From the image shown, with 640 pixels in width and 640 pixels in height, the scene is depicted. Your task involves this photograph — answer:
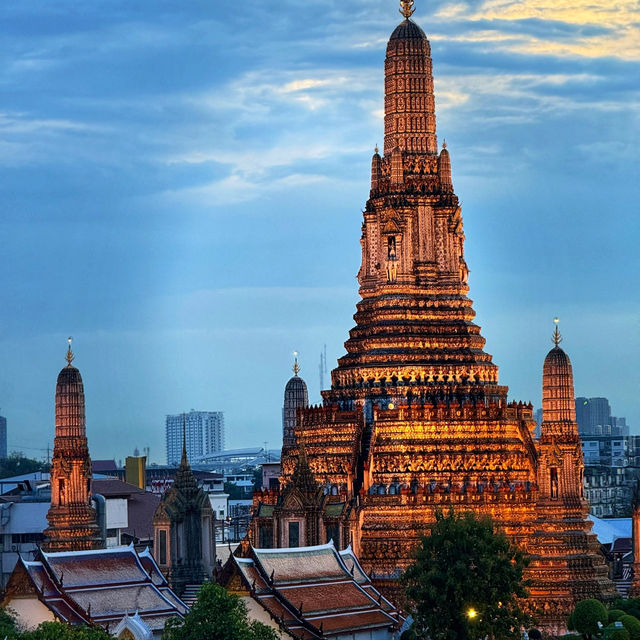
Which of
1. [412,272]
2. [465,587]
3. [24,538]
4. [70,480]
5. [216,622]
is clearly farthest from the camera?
[24,538]

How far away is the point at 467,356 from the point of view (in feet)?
318

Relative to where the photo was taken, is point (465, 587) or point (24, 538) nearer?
point (465, 587)

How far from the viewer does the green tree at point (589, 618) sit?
81.9 m

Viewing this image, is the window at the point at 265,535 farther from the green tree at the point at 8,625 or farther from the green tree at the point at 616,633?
the green tree at the point at 8,625

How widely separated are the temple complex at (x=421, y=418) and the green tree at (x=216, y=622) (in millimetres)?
17203

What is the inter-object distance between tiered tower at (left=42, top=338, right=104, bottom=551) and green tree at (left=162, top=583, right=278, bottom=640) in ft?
80.5

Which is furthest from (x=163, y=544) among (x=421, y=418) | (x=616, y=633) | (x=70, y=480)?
(x=616, y=633)

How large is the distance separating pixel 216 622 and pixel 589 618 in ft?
57.0

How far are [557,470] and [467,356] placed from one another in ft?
26.8

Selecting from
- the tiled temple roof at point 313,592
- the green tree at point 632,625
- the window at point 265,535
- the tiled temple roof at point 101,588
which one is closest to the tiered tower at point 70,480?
the window at point 265,535

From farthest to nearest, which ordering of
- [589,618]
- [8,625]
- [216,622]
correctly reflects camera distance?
[589,618] → [8,625] → [216,622]

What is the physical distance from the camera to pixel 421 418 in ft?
309

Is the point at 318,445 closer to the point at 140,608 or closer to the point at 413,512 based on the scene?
the point at 413,512

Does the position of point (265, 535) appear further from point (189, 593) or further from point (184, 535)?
point (184, 535)
